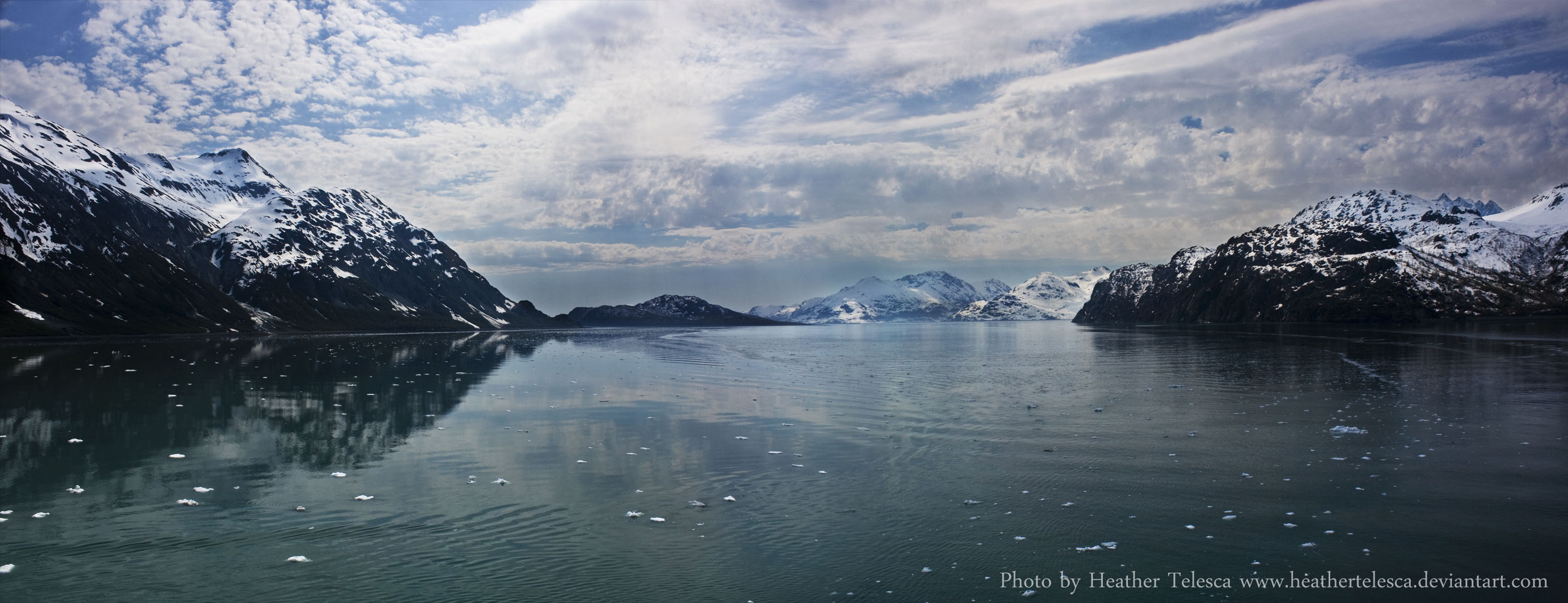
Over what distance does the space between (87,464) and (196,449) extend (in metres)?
3.24

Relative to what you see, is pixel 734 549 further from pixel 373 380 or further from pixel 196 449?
pixel 373 380

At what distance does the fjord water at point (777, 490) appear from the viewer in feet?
46.3

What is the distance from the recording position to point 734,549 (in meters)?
15.8

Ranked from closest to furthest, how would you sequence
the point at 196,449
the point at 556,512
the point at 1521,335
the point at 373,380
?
the point at 556,512 < the point at 196,449 < the point at 373,380 < the point at 1521,335

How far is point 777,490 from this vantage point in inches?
827

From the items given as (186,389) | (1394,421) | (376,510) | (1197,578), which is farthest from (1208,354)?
(186,389)

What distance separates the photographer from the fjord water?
14.1m

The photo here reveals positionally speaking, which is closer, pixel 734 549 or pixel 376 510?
pixel 734 549

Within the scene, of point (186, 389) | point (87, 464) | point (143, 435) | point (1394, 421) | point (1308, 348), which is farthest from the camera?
point (1308, 348)

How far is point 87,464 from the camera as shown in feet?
76.6

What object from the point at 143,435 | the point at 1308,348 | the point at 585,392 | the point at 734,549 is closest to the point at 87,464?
the point at 143,435

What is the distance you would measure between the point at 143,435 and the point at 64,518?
1398 cm

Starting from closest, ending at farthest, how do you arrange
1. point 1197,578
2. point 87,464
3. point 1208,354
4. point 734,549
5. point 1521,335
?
point 1197,578, point 734,549, point 87,464, point 1208,354, point 1521,335

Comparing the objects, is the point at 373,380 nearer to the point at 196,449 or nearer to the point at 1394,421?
the point at 196,449
